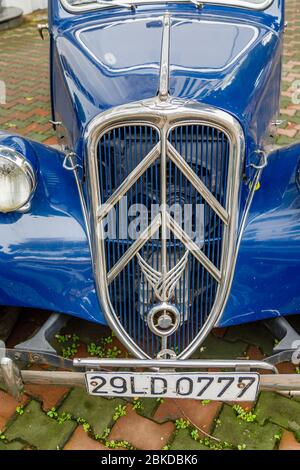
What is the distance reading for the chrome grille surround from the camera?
1.84 m

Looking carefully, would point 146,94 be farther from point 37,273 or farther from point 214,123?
point 37,273

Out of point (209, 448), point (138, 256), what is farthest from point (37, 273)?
point (209, 448)

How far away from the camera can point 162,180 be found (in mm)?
1902

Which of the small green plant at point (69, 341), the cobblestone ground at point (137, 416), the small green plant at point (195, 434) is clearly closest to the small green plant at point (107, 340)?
the cobblestone ground at point (137, 416)

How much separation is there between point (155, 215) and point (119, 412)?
1021mm

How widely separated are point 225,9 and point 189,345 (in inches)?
74.0

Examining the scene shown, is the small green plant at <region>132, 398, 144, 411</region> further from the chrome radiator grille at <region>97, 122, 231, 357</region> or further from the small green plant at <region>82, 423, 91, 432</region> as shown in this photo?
the chrome radiator grille at <region>97, 122, 231, 357</region>

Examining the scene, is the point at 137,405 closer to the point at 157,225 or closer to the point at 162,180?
the point at 157,225

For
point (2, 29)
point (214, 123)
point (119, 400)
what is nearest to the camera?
point (214, 123)

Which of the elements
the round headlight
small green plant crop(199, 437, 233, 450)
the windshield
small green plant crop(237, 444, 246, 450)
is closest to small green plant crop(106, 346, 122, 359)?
small green plant crop(199, 437, 233, 450)

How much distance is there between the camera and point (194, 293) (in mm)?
2090

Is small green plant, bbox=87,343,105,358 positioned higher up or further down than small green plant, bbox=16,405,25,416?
higher up

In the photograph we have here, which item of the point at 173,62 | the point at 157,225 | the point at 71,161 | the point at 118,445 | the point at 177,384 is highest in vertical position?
the point at 173,62

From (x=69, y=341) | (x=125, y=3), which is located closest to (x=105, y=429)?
(x=69, y=341)
